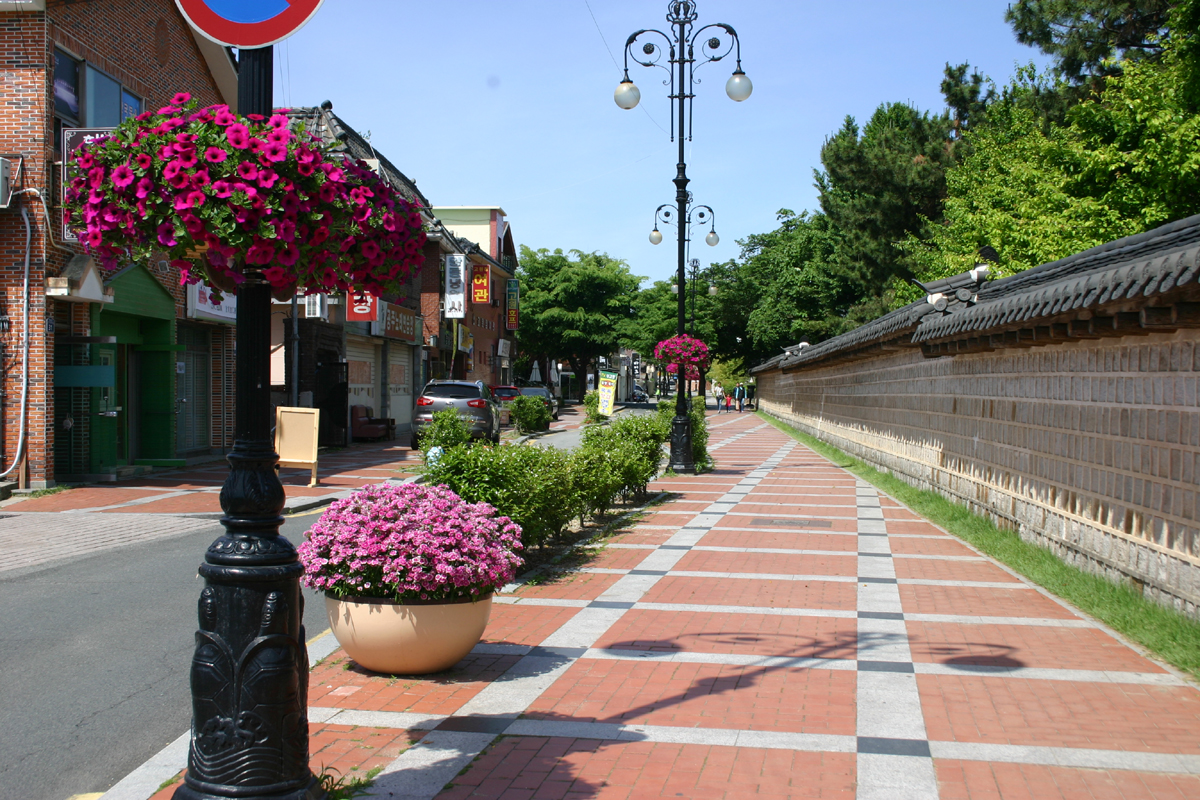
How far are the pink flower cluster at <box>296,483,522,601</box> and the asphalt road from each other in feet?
3.54

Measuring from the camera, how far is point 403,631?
533cm

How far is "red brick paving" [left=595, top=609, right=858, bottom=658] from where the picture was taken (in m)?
6.20

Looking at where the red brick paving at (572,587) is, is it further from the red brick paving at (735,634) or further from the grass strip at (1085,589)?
the grass strip at (1085,589)

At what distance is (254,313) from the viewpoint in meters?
3.58

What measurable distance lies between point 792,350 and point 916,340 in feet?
86.6

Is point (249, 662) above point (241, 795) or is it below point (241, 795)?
above

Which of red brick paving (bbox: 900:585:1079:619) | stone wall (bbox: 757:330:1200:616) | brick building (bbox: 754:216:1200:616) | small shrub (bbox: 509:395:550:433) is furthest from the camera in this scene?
small shrub (bbox: 509:395:550:433)

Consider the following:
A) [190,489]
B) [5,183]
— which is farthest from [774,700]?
[5,183]

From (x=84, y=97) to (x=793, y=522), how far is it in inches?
524

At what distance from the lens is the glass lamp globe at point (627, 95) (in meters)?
15.9

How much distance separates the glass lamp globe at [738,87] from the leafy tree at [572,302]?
4282 cm

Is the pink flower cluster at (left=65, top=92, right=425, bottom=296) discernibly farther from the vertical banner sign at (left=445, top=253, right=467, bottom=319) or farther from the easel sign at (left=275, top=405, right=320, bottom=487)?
the vertical banner sign at (left=445, top=253, right=467, bottom=319)

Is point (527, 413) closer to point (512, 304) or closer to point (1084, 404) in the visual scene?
point (512, 304)

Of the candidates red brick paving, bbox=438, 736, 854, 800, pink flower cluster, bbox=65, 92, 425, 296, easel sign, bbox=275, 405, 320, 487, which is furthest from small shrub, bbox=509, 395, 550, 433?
pink flower cluster, bbox=65, 92, 425, 296
